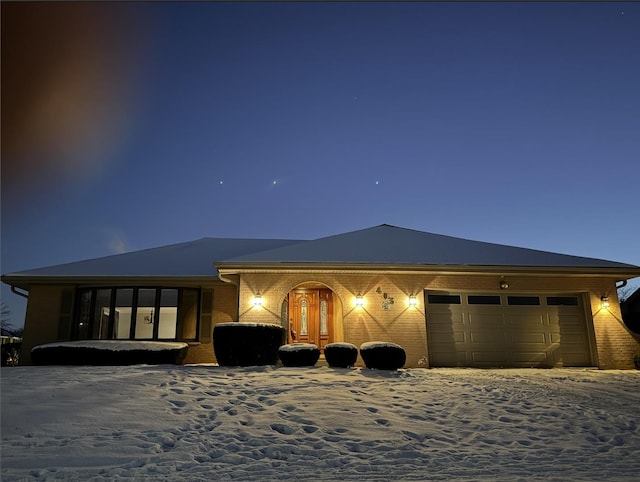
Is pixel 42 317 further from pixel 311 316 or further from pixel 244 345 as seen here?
pixel 311 316

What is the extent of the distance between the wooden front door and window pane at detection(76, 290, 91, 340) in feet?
20.2

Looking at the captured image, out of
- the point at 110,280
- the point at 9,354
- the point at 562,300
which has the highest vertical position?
the point at 110,280

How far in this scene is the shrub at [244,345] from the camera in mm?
9359

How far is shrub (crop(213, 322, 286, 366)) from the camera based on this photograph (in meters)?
9.36

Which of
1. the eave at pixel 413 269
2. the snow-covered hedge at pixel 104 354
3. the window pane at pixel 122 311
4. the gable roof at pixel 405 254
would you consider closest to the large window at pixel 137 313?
the window pane at pixel 122 311

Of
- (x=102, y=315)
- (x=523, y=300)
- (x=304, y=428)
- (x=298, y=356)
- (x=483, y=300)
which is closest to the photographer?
(x=304, y=428)

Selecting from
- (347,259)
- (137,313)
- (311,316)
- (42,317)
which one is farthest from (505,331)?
(42,317)

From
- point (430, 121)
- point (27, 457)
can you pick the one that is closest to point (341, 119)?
point (430, 121)

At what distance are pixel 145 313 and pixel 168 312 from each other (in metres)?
0.69

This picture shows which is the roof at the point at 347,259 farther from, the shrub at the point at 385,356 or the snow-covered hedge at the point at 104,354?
the snow-covered hedge at the point at 104,354

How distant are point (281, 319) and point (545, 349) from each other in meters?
7.31

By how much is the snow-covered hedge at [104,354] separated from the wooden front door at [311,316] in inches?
192

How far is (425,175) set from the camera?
35.9 meters

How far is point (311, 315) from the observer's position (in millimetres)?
14352
